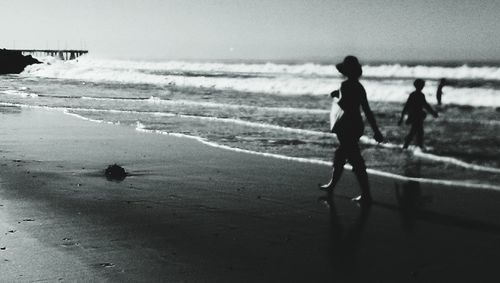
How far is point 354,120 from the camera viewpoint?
7031 mm

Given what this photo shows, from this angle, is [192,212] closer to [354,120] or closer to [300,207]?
[300,207]

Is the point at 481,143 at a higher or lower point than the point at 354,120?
lower

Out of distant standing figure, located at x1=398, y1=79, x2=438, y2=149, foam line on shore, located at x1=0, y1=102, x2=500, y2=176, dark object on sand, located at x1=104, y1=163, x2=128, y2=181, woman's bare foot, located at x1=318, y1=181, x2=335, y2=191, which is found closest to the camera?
woman's bare foot, located at x1=318, y1=181, x2=335, y2=191

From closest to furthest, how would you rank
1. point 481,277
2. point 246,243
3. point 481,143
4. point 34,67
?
point 481,277
point 246,243
point 481,143
point 34,67

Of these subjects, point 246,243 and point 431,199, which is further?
point 431,199

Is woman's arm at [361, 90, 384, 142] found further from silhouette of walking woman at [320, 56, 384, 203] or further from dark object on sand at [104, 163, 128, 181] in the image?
dark object on sand at [104, 163, 128, 181]

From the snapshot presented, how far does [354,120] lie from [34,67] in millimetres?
82916

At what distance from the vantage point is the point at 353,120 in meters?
7.03

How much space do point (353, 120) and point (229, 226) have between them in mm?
2328

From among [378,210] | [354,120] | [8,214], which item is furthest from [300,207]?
[8,214]

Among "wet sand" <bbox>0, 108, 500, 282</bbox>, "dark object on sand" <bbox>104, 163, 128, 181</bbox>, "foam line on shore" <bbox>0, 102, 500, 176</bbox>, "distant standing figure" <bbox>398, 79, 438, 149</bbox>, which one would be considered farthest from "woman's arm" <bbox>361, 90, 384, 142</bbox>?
"distant standing figure" <bbox>398, 79, 438, 149</bbox>

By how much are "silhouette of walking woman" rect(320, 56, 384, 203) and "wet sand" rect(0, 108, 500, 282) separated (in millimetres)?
423

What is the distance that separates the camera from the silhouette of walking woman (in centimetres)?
686

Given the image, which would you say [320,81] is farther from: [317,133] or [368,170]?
[368,170]
